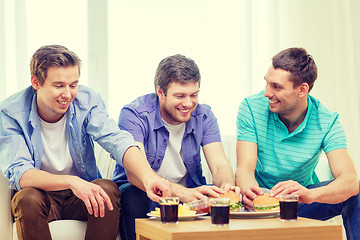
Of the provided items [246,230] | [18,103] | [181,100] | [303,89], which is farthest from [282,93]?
[18,103]

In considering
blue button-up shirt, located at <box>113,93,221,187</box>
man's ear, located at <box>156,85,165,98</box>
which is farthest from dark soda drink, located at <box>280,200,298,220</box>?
man's ear, located at <box>156,85,165,98</box>

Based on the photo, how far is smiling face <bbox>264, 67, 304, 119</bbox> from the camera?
8.91ft

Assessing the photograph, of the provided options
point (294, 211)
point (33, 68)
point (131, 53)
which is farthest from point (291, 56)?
point (131, 53)

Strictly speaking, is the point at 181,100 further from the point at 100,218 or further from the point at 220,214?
the point at 220,214

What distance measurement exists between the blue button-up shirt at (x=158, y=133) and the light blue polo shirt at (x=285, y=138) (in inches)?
7.8

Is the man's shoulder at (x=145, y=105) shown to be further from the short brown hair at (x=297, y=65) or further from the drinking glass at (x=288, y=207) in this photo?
the drinking glass at (x=288, y=207)

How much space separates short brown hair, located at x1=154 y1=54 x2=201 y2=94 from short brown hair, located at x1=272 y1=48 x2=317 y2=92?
1.50 ft

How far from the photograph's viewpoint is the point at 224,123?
422 cm

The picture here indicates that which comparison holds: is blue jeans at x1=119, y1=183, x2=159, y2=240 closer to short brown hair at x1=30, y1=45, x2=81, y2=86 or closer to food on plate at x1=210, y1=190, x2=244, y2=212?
food on plate at x1=210, y1=190, x2=244, y2=212

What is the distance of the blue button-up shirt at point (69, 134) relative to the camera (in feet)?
7.46

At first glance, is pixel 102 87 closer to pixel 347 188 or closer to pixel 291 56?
pixel 291 56

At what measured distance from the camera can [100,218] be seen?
7.36 feet

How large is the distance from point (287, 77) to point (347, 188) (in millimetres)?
655

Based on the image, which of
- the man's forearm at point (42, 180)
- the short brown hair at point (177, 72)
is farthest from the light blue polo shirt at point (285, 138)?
the man's forearm at point (42, 180)
